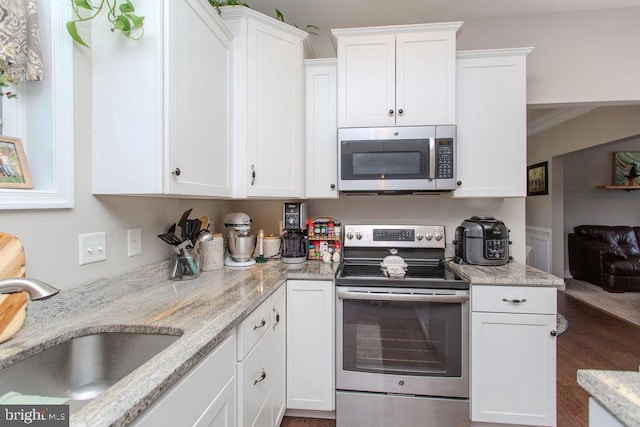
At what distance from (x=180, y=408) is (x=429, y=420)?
1.48 meters

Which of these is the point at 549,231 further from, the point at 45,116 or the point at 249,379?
the point at 45,116

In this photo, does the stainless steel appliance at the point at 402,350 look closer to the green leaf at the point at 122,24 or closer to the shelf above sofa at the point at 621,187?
the green leaf at the point at 122,24

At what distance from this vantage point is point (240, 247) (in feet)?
6.21

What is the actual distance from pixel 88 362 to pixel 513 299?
1.87 m

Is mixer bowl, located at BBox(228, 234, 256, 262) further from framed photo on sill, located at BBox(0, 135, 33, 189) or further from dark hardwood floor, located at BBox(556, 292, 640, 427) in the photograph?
dark hardwood floor, located at BBox(556, 292, 640, 427)

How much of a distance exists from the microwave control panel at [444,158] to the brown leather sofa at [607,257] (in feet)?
13.2

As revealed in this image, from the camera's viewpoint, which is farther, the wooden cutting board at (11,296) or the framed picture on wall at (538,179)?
the framed picture on wall at (538,179)

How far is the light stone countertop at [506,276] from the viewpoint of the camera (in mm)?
1594

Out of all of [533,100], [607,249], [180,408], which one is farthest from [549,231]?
[180,408]

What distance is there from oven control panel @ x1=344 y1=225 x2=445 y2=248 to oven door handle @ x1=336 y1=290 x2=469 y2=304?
0.53 metres

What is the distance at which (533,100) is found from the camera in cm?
223

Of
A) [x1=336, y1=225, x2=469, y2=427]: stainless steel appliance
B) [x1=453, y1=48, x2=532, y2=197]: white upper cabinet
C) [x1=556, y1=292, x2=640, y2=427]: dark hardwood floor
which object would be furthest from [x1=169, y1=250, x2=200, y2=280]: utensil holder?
[x1=556, y1=292, x2=640, y2=427]: dark hardwood floor

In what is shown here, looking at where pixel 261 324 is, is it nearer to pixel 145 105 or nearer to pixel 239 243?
pixel 239 243

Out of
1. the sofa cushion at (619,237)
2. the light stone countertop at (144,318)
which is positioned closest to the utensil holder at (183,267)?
the light stone countertop at (144,318)
